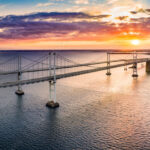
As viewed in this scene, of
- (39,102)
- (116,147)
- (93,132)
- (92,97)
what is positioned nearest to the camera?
(116,147)

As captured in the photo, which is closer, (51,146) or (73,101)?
(51,146)

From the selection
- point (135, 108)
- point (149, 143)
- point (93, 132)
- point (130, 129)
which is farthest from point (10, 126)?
point (135, 108)

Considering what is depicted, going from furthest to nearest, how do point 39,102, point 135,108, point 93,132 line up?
1. point 39,102
2. point 135,108
3. point 93,132

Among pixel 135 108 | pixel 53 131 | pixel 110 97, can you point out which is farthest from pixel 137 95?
pixel 53 131

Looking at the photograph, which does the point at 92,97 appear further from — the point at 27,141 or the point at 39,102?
the point at 27,141

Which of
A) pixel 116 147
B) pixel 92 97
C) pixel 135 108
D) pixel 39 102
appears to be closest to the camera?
pixel 116 147

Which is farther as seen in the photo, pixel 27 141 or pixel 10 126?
pixel 10 126

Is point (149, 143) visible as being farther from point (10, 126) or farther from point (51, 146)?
point (10, 126)

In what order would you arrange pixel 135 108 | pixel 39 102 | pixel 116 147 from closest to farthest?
pixel 116 147 < pixel 135 108 < pixel 39 102
